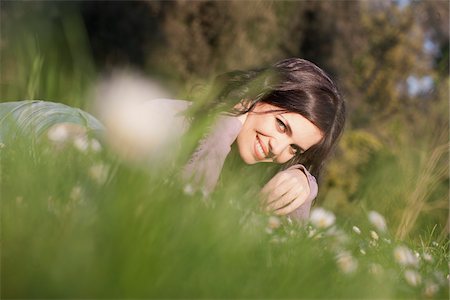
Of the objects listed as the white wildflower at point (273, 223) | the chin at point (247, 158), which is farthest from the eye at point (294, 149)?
the white wildflower at point (273, 223)

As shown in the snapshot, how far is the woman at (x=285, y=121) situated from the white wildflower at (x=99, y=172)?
1147 mm

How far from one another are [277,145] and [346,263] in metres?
1.45

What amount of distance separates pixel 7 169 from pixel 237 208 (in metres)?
0.63

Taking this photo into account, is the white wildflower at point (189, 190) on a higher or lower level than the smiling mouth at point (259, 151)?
higher

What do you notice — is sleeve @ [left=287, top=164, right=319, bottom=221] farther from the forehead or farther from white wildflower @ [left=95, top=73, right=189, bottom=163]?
white wildflower @ [left=95, top=73, right=189, bottom=163]

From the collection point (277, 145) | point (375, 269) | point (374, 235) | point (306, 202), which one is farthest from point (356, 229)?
point (306, 202)

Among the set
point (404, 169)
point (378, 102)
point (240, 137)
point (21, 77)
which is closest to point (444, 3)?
point (378, 102)

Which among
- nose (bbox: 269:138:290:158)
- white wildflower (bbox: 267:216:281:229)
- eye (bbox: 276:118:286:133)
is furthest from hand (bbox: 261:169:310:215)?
white wildflower (bbox: 267:216:281:229)

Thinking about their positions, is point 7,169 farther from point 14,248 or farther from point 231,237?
point 231,237

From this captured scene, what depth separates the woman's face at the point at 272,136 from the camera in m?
3.12

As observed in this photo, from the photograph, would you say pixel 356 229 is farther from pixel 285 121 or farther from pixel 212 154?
pixel 285 121

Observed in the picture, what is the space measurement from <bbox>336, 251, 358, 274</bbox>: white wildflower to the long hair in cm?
156

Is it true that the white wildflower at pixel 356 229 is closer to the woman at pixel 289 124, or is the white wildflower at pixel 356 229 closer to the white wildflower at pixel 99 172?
the woman at pixel 289 124

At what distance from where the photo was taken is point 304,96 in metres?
3.38
